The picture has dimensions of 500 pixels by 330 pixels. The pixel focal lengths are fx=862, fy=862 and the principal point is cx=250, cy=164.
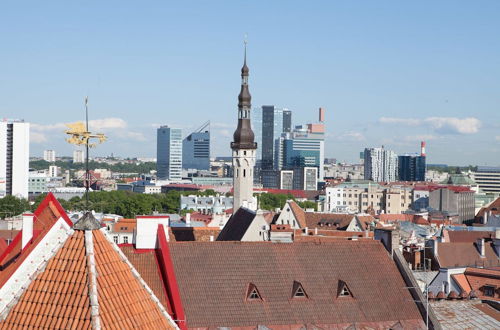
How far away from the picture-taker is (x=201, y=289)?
31.6m

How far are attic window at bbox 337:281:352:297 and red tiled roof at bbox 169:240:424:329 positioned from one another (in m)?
0.14

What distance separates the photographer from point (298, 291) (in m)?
32.7

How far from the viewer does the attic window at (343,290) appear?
33062mm

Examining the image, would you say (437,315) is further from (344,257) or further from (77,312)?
(77,312)

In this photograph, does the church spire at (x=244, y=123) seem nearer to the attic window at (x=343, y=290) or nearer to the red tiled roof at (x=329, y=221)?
the red tiled roof at (x=329, y=221)

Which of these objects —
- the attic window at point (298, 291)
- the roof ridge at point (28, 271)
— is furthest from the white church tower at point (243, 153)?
the roof ridge at point (28, 271)

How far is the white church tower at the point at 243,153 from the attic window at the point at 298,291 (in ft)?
192

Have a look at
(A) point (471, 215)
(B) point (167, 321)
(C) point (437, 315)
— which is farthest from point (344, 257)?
(A) point (471, 215)

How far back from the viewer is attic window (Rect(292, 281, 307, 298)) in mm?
32562

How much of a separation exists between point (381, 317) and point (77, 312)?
22177mm

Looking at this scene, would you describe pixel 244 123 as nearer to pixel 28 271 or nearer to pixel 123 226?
pixel 123 226

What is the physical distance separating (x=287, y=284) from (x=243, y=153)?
63.4 meters

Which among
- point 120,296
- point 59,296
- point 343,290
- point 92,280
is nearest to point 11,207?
point 343,290

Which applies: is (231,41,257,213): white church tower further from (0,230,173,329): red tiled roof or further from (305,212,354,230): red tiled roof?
(0,230,173,329): red tiled roof
